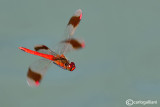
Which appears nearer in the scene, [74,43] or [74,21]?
[74,43]

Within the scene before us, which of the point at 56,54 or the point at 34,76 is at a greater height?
the point at 56,54

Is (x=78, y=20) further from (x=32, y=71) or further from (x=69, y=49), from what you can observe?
(x=32, y=71)

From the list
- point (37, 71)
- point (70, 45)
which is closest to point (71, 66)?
point (70, 45)

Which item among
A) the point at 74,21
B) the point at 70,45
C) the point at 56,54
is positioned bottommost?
the point at 56,54

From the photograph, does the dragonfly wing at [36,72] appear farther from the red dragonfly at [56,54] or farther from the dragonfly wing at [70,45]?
the dragonfly wing at [70,45]

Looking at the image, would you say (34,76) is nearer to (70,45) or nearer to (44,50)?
(44,50)

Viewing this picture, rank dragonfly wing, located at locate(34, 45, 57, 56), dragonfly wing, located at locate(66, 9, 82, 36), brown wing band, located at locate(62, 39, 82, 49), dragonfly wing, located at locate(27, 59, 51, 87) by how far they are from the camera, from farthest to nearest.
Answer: dragonfly wing, located at locate(66, 9, 82, 36) < dragonfly wing, located at locate(34, 45, 57, 56) < brown wing band, located at locate(62, 39, 82, 49) < dragonfly wing, located at locate(27, 59, 51, 87)

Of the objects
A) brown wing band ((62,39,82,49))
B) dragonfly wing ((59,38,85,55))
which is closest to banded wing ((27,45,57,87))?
dragonfly wing ((59,38,85,55))

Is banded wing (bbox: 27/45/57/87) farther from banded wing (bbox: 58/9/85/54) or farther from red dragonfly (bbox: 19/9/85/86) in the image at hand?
banded wing (bbox: 58/9/85/54)
